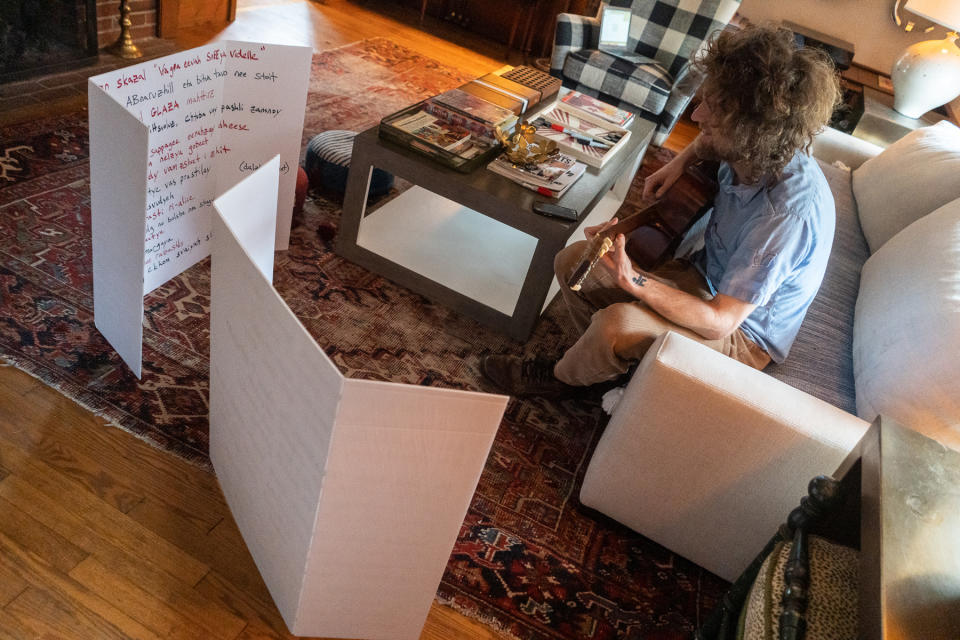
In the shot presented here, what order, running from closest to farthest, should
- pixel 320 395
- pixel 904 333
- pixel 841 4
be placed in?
pixel 320 395 → pixel 904 333 → pixel 841 4

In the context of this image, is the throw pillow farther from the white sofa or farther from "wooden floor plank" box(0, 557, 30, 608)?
"wooden floor plank" box(0, 557, 30, 608)

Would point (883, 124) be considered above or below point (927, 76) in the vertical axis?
below

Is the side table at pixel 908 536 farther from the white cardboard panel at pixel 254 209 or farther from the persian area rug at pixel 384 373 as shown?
the white cardboard panel at pixel 254 209

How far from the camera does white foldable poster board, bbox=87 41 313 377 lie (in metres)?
1.36

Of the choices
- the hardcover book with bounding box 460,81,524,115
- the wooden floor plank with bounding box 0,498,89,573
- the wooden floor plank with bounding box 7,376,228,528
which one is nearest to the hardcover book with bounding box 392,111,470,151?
the hardcover book with bounding box 460,81,524,115

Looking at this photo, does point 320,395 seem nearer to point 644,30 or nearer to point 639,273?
point 639,273

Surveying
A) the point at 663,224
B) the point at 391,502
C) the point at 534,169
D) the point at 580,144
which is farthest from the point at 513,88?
the point at 391,502

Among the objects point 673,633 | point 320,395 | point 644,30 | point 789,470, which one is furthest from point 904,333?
point 644,30

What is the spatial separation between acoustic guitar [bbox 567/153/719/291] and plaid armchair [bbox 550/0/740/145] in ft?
5.96

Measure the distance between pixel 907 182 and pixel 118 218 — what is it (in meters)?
2.29

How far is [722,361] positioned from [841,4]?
4063mm

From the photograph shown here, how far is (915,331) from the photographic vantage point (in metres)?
1.55

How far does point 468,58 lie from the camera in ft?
14.7

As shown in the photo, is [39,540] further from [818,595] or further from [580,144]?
[580,144]
